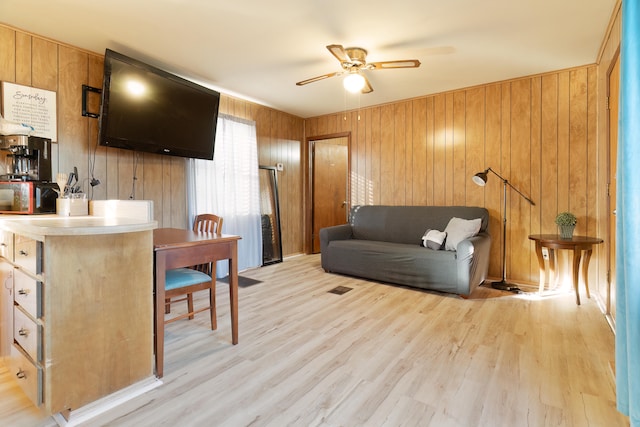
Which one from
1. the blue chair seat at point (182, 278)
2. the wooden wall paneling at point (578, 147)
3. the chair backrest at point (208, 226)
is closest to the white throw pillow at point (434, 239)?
the wooden wall paneling at point (578, 147)

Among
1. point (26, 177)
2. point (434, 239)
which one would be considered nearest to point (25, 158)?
point (26, 177)

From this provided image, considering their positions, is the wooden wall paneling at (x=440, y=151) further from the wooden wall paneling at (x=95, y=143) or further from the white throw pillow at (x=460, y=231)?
the wooden wall paneling at (x=95, y=143)

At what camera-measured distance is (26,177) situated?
230 centimetres

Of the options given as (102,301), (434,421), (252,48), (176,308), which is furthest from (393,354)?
(252,48)

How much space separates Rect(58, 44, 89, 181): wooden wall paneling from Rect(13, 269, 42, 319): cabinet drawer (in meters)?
1.61

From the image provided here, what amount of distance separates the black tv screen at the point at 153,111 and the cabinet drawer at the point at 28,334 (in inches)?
65.6

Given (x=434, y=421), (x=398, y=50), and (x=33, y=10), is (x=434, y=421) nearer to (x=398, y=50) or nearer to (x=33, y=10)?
(x=398, y=50)

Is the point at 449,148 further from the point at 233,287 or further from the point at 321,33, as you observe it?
the point at 233,287

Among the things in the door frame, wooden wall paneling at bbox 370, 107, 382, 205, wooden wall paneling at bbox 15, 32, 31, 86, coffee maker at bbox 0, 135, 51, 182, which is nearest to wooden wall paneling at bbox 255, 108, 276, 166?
the door frame

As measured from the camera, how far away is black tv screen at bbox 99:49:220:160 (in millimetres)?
2748

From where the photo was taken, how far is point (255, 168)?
4590 millimetres

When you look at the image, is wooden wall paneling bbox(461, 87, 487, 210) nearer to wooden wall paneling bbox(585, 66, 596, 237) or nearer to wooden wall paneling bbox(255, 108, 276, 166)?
wooden wall paneling bbox(585, 66, 596, 237)

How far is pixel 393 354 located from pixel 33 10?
3.59 metres

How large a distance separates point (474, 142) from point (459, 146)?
0.59 ft
